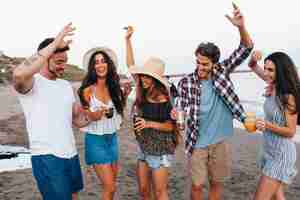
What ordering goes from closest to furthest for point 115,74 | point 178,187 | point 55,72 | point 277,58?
point 55,72 < point 277,58 < point 115,74 < point 178,187

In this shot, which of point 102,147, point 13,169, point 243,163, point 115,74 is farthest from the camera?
point 243,163

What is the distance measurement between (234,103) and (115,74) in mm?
1408

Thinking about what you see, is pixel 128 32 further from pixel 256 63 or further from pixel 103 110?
pixel 256 63

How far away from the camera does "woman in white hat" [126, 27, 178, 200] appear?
13.7 ft

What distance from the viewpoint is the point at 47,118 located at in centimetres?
333

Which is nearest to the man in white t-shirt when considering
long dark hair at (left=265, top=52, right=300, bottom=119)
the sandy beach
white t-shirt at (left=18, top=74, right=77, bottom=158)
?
white t-shirt at (left=18, top=74, right=77, bottom=158)

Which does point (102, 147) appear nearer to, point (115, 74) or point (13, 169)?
point (115, 74)

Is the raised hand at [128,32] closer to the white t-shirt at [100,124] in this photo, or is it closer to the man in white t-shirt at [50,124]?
the white t-shirt at [100,124]

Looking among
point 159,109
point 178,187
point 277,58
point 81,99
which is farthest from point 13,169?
point 277,58

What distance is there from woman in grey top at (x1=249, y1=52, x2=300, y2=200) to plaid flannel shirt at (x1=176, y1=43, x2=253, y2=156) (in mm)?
384

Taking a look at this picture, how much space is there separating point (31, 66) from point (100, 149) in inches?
59.1

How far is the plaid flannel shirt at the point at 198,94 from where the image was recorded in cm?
422

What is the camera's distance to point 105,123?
4.21 meters

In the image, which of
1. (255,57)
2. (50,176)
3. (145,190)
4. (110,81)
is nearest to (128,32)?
(110,81)
